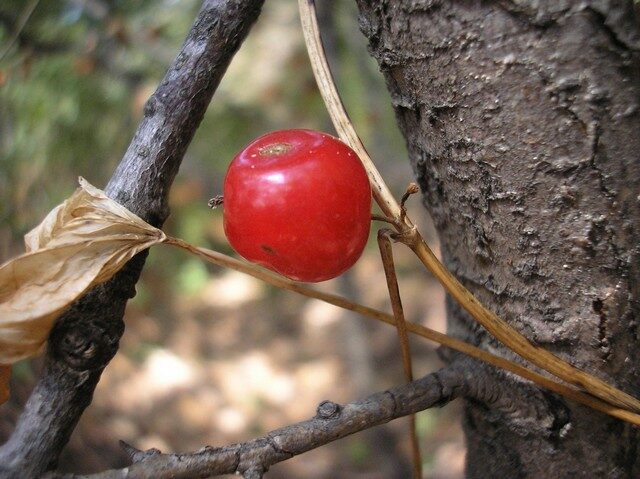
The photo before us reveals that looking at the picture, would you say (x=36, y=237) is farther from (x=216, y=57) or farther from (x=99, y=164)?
(x=99, y=164)

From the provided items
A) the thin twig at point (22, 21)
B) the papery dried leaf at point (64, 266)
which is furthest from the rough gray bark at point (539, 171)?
the thin twig at point (22, 21)

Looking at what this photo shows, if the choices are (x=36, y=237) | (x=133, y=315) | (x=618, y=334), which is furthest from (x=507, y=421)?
(x=133, y=315)

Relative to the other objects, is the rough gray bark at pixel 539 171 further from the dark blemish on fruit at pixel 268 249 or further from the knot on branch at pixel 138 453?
the knot on branch at pixel 138 453

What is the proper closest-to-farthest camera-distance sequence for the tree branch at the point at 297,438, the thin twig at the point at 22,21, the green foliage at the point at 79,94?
1. the tree branch at the point at 297,438
2. the thin twig at the point at 22,21
3. the green foliage at the point at 79,94

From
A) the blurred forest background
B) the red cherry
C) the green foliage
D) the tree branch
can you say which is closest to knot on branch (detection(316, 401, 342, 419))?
the tree branch

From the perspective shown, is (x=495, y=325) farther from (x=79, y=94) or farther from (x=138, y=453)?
(x=79, y=94)

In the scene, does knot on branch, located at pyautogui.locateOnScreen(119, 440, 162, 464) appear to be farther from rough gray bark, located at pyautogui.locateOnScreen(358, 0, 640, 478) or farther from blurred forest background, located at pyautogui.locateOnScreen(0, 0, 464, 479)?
blurred forest background, located at pyautogui.locateOnScreen(0, 0, 464, 479)

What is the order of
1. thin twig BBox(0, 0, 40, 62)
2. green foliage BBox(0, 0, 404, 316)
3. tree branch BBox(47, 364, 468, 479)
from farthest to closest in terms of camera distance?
green foliage BBox(0, 0, 404, 316) < thin twig BBox(0, 0, 40, 62) < tree branch BBox(47, 364, 468, 479)
